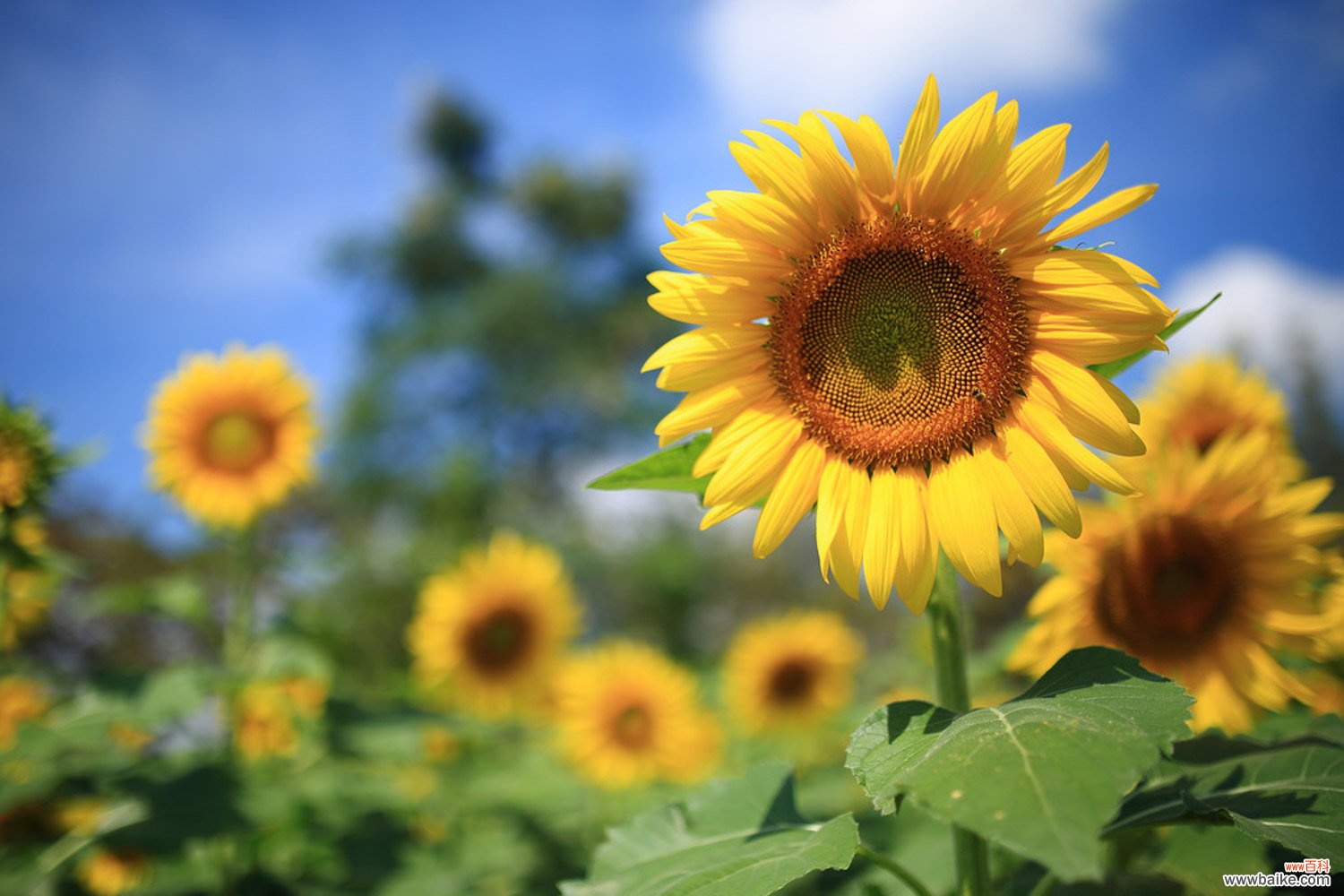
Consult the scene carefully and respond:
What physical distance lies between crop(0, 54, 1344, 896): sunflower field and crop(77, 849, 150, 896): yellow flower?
0.9 inches

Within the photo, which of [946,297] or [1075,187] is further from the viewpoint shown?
[946,297]

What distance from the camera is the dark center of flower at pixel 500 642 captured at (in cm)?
405

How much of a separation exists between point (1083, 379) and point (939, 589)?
1.09 feet

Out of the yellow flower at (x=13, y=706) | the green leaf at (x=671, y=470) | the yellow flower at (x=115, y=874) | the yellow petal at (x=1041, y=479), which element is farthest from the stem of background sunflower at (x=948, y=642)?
the yellow flower at (x=13, y=706)

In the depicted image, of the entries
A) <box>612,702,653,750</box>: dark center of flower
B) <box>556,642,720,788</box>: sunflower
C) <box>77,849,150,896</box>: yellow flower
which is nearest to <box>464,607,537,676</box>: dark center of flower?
<box>556,642,720,788</box>: sunflower

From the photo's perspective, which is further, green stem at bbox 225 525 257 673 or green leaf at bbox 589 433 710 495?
green stem at bbox 225 525 257 673

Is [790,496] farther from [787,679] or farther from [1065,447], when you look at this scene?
[787,679]

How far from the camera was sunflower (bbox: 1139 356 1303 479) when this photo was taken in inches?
91.2

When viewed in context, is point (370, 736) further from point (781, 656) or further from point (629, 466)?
point (781, 656)

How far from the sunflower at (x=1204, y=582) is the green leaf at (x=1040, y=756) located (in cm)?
71

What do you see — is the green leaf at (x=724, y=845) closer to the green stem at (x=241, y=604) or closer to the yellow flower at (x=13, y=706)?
the green stem at (x=241, y=604)

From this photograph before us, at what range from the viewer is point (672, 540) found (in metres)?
16.4

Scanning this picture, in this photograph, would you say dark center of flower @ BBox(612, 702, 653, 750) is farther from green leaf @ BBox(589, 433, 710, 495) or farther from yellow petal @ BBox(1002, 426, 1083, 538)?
yellow petal @ BBox(1002, 426, 1083, 538)

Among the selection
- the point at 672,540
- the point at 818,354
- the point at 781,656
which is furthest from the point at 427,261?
the point at 818,354
